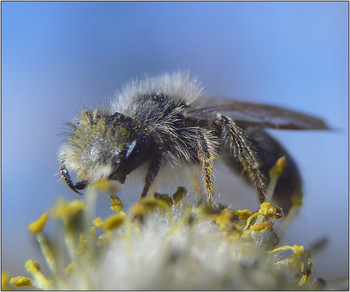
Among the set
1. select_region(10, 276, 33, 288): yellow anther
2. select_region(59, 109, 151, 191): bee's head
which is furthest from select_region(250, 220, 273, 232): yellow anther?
select_region(10, 276, 33, 288): yellow anther

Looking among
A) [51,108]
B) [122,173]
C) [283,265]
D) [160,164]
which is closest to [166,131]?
[160,164]

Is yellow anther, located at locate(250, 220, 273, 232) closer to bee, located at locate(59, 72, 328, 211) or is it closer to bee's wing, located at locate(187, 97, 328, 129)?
bee, located at locate(59, 72, 328, 211)

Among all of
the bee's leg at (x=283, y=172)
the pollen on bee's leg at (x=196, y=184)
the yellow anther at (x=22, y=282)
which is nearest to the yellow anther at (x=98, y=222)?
the yellow anther at (x=22, y=282)

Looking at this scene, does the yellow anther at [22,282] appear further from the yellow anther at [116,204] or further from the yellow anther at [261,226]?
the yellow anther at [261,226]

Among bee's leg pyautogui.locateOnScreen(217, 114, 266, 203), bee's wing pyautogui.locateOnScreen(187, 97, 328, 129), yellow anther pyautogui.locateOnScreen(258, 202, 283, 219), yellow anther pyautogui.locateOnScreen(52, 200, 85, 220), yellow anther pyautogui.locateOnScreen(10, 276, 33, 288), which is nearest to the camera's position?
yellow anther pyautogui.locateOnScreen(52, 200, 85, 220)

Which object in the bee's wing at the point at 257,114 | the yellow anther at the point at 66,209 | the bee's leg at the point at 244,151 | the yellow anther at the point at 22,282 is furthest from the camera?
the bee's wing at the point at 257,114

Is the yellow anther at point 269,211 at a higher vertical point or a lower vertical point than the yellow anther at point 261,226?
higher
